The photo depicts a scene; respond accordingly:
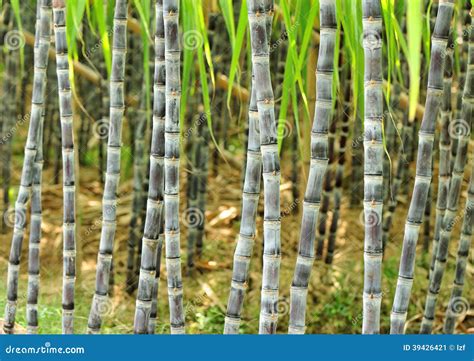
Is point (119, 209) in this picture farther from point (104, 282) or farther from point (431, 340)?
point (431, 340)

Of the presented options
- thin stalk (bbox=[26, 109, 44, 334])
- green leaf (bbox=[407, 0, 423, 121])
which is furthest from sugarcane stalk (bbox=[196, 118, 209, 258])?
green leaf (bbox=[407, 0, 423, 121])

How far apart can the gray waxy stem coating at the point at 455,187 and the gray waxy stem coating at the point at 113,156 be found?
64cm

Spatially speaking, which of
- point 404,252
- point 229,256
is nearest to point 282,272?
point 229,256

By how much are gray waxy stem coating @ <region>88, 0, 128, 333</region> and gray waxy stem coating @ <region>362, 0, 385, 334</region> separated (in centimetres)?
44

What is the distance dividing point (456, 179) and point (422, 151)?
57cm

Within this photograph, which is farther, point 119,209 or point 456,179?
point 119,209

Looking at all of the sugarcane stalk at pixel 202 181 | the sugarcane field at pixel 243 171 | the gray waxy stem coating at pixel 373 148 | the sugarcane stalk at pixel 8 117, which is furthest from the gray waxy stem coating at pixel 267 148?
the sugarcane stalk at pixel 8 117

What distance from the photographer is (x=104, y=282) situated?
1492mm

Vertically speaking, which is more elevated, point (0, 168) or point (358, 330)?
point (0, 168)

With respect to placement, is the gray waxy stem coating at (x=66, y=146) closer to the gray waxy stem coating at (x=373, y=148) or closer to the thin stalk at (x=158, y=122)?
the thin stalk at (x=158, y=122)

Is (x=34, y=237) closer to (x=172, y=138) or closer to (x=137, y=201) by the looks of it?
(x=172, y=138)

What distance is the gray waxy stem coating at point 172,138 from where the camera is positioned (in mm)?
1263

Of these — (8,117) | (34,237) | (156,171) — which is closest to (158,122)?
(156,171)

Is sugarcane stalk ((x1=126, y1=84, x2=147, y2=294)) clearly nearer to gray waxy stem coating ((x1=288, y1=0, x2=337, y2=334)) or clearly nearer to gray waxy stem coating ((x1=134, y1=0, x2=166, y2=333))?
gray waxy stem coating ((x1=134, y1=0, x2=166, y2=333))
